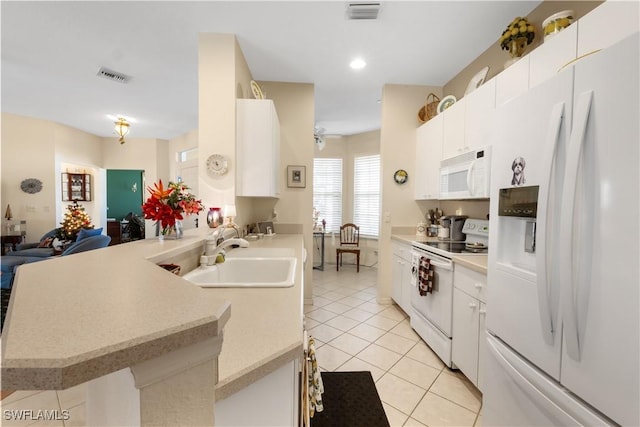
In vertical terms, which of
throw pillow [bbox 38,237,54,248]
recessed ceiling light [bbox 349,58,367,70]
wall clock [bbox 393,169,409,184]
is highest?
recessed ceiling light [bbox 349,58,367,70]

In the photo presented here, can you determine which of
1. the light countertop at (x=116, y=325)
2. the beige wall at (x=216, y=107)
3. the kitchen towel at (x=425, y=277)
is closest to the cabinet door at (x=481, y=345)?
the kitchen towel at (x=425, y=277)

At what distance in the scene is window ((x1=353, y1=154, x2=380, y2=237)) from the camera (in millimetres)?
5484

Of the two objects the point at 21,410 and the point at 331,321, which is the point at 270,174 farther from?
the point at 21,410

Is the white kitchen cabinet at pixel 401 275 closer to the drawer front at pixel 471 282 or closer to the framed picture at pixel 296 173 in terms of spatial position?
the drawer front at pixel 471 282

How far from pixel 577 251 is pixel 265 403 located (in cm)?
113

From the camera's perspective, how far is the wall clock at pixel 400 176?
3387 mm

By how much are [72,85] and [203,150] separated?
2.85 metres

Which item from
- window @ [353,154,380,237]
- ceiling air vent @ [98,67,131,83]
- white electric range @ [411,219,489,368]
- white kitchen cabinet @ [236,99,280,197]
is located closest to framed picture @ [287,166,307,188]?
white kitchen cabinet @ [236,99,280,197]

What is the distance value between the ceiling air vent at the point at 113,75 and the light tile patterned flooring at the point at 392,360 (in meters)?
3.71

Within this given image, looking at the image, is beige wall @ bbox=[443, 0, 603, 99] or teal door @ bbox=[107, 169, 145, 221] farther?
teal door @ bbox=[107, 169, 145, 221]

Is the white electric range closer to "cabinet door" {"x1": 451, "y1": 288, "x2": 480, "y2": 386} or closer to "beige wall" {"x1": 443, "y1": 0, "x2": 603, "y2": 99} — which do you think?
"cabinet door" {"x1": 451, "y1": 288, "x2": 480, "y2": 386}

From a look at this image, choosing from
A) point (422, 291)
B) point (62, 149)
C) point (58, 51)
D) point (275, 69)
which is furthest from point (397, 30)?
point (62, 149)

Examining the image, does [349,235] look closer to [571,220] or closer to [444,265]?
[444,265]

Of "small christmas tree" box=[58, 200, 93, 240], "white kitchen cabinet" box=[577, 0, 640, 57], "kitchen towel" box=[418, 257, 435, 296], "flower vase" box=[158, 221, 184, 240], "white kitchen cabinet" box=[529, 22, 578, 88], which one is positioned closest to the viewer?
"white kitchen cabinet" box=[577, 0, 640, 57]
